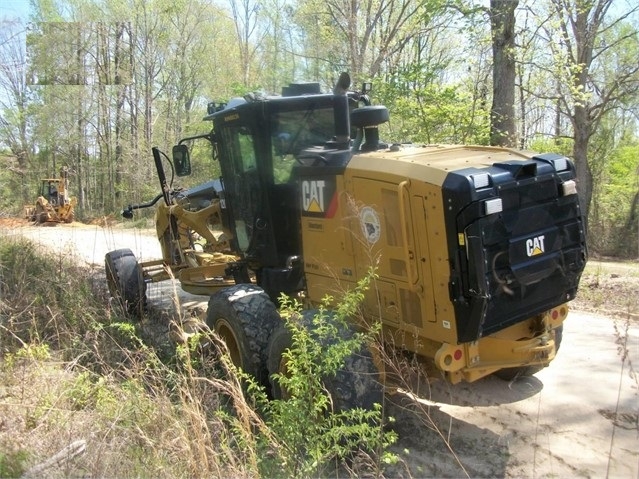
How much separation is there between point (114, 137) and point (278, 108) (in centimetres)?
2873

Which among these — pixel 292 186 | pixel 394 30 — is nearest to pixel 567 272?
pixel 292 186

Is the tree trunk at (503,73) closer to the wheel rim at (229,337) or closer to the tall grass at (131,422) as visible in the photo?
the wheel rim at (229,337)

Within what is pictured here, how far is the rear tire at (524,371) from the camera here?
16.3ft

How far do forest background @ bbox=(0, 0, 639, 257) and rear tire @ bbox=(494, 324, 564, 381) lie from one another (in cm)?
516

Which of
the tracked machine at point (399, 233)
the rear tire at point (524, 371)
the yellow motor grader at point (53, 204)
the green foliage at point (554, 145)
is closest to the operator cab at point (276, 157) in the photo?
the tracked machine at point (399, 233)

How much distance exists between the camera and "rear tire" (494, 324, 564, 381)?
16.3 ft

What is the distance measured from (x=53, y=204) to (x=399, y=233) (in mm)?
27685

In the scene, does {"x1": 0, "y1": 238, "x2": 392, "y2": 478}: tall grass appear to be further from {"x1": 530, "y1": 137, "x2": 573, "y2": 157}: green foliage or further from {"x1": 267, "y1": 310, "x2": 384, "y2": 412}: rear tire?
{"x1": 530, "y1": 137, "x2": 573, "y2": 157}: green foliage

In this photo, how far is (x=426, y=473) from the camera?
384 cm

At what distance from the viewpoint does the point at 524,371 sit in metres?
5.11

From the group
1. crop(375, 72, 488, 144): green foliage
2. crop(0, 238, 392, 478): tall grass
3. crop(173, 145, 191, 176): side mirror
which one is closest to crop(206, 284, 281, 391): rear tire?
crop(0, 238, 392, 478): tall grass

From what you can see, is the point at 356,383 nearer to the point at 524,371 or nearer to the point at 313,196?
the point at 313,196

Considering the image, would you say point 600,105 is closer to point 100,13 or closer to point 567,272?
point 567,272

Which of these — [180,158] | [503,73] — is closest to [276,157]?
[180,158]
